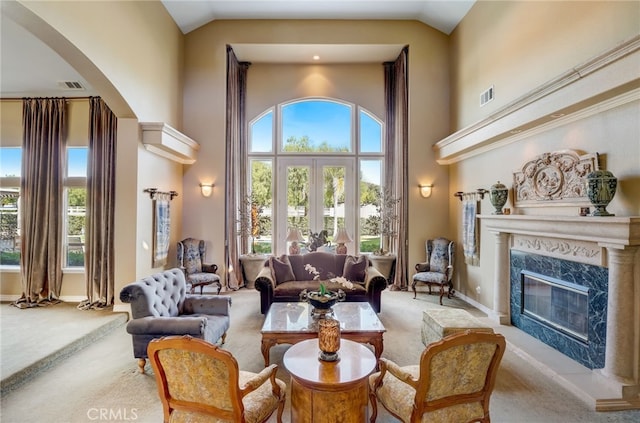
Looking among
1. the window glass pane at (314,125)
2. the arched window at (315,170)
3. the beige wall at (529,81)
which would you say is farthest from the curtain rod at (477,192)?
the window glass pane at (314,125)

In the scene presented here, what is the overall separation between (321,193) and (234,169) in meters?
2.03

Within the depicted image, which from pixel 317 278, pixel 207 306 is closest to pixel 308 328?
pixel 207 306

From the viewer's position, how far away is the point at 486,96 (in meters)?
5.38

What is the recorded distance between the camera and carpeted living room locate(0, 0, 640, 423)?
2893 millimetres

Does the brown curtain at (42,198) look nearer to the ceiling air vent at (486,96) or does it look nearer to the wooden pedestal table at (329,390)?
the wooden pedestal table at (329,390)

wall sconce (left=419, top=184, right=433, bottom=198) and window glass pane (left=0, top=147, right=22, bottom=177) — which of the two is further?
wall sconce (left=419, top=184, right=433, bottom=198)

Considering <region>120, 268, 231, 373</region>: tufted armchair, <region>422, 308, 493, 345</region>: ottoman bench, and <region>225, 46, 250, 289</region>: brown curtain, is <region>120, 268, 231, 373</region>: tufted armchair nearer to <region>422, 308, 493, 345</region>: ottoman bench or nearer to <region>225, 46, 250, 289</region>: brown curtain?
<region>422, 308, 493, 345</region>: ottoman bench

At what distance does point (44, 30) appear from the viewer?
11.0ft

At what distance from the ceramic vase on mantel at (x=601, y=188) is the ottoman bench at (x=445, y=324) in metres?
1.56

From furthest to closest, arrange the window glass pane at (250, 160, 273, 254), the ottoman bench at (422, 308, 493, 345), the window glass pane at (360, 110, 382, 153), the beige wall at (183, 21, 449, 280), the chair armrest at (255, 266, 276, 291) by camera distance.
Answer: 1. the window glass pane at (360, 110, 382, 153)
2. the window glass pane at (250, 160, 273, 254)
3. the beige wall at (183, 21, 449, 280)
4. the chair armrest at (255, 266, 276, 291)
5. the ottoman bench at (422, 308, 493, 345)

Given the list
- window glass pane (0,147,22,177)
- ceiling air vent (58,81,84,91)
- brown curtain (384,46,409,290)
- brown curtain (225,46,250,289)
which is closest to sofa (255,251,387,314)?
brown curtain (225,46,250,289)

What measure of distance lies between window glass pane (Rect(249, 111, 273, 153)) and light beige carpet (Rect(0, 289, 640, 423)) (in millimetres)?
4547

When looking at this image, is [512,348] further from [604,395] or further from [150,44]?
[150,44]

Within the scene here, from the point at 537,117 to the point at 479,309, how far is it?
3267mm
